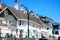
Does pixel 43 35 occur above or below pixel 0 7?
below

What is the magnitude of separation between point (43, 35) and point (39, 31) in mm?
4836

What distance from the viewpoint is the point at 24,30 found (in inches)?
2611

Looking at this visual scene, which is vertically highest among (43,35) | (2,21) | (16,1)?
(16,1)

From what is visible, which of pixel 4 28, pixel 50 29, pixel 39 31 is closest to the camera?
pixel 4 28

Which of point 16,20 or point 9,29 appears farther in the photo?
point 16,20

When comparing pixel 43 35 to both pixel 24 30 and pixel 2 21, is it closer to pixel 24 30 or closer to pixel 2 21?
pixel 24 30

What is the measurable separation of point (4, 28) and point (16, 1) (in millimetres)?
16227

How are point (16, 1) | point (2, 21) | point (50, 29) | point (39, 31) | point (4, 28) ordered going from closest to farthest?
point (4, 28)
point (2, 21)
point (16, 1)
point (39, 31)
point (50, 29)

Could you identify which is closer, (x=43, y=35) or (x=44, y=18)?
(x=43, y=35)

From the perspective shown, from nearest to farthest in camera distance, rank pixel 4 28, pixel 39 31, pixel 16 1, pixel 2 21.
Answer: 1. pixel 4 28
2. pixel 2 21
3. pixel 16 1
4. pixel 39 31

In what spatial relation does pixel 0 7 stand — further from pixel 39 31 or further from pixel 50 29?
pixel 50 29

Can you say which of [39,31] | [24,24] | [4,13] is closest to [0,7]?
[4,13]

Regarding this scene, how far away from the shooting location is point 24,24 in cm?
6650

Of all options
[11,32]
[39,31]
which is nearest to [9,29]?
[11,32]
